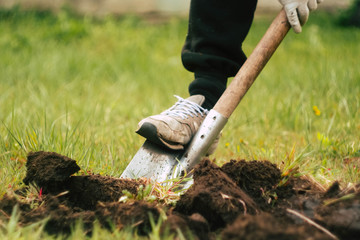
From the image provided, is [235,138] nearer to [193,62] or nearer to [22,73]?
[193,62]

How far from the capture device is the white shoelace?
6.87 ft

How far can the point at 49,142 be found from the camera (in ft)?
6.81

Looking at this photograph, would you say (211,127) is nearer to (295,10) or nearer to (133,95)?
(295,10)

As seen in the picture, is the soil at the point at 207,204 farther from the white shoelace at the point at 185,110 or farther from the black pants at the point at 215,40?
the black pants at the point at 215,40

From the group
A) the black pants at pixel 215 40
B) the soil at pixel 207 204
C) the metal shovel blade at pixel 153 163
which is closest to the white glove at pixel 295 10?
the black pants at pixel 215 40

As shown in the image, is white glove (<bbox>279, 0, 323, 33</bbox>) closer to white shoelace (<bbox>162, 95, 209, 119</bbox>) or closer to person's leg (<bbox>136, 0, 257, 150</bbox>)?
person's leg (<bbox>136, 0, 257, 150</bbox>)

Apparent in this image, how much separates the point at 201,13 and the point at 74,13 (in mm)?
5079

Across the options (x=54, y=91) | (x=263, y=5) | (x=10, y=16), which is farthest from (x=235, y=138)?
(x=263, y=5)

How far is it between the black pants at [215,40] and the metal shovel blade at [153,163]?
48 centimetres

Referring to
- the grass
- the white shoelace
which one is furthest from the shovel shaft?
the grass

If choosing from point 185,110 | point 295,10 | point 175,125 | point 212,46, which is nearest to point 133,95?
point 212,46

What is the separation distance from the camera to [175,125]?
1.95 meters

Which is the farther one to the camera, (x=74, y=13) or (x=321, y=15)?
(x=321, y=15)

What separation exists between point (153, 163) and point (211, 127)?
312mm
